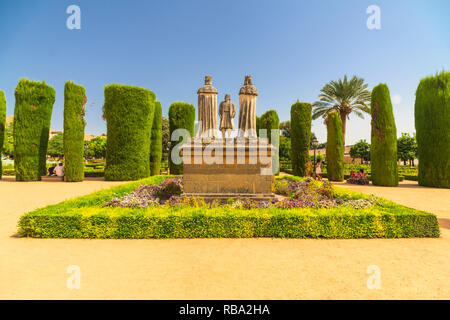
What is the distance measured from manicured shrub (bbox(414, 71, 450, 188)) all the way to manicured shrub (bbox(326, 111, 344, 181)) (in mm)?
4982

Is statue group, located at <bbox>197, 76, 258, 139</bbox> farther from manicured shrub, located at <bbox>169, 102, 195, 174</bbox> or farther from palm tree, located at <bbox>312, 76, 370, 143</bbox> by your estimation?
palm tree, located at <bbox>312, 76, 370, 143</bbox>

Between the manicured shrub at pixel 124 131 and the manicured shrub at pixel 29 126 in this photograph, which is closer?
the manicured shrub at pixel 29 126

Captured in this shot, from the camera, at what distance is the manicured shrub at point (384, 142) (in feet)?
50.7

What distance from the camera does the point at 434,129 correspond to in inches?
587

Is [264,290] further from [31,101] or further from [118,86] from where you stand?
[31,101]

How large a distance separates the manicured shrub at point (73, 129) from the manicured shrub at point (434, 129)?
81.2ft

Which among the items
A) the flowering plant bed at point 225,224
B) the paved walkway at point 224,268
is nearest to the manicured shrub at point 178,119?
the flowering plant bed at point 225,224

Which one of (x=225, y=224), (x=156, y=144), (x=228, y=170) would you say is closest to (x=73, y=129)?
(x=156, y=144)

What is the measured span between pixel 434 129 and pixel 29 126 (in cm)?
2845

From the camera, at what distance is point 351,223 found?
5.46 m

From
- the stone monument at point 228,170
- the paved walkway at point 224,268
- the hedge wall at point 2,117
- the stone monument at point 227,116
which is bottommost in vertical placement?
the paved walkway at point 224,268

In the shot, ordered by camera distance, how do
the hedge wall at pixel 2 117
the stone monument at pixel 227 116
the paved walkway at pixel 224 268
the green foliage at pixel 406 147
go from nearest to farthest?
1. the paved walkway at pixel 224 268
2. the stone monument at pixel 227 116
3. the hedge wall at pixel 2 117
4. the green foliage at pixel 406 147

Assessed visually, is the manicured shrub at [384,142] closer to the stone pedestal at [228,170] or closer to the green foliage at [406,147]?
the stone pedestal at [228,170]
